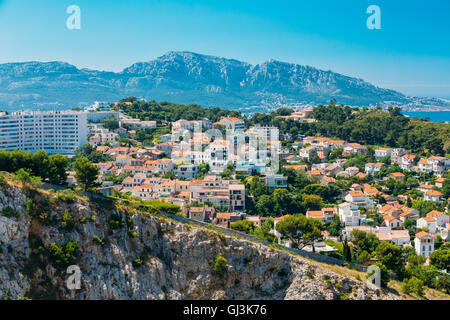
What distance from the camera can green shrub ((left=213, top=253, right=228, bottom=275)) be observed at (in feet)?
46.6

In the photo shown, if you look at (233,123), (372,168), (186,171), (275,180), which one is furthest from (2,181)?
(233,123)

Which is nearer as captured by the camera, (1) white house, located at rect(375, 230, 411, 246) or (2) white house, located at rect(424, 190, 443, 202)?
(1) white house, located at rect(375, 230, 411, 246)

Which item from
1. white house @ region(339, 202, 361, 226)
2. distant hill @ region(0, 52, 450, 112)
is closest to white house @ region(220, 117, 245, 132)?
white house @ region(339, 202, 361, 226)

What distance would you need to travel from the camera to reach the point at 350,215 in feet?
73.6

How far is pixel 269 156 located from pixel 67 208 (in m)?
20.0

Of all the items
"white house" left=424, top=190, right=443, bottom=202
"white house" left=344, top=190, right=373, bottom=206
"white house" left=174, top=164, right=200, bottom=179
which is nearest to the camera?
"white house" left=344, top=190, right=373, bottom=206

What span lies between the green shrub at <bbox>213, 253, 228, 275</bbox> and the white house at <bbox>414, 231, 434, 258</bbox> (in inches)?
406

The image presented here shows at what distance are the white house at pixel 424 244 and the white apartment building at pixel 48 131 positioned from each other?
2514cm

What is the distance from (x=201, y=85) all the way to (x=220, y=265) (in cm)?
12024

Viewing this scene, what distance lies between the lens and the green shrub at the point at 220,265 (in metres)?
14.2

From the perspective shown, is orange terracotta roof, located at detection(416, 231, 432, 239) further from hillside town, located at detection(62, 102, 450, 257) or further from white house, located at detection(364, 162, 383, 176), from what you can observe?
white house, located at detection(364, 162, 383, 176)

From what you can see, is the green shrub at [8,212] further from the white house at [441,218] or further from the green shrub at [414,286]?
the white house at [441,218]
